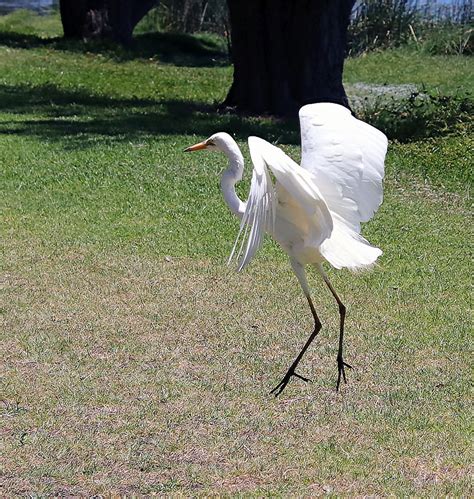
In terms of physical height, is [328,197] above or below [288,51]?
above

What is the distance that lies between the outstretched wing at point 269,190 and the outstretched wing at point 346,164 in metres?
0.22

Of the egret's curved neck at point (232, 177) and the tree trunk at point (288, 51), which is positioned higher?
the egret's curved neck at point (232, 177)

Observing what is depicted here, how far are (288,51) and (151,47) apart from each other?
31.8 feet

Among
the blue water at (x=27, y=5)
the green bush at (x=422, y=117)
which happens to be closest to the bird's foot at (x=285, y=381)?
the green bush at (x=422, y=117)

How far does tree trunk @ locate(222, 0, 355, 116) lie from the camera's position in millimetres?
14055

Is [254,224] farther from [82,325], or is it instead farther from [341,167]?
[82,325]

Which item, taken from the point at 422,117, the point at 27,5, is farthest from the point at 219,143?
the point at 27,5

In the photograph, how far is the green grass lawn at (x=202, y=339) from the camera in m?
4.49

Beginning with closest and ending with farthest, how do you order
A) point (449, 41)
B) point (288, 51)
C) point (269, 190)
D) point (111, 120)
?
1. point (269, 190)
2. point (111, 120)
3. point (288, 51)
4. point (449, 41)

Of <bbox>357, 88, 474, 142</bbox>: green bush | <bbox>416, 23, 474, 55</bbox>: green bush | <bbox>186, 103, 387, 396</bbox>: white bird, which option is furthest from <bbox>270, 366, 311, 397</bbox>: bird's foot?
<bbox>416, 23, 474, 55</bbox>: green bush

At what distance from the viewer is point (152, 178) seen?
33.8 feet

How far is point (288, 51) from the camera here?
14.2m

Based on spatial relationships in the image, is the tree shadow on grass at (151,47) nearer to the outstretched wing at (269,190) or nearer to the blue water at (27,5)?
the blue water at (27,5)

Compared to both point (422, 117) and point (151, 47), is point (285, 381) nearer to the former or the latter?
point (422, 117)
